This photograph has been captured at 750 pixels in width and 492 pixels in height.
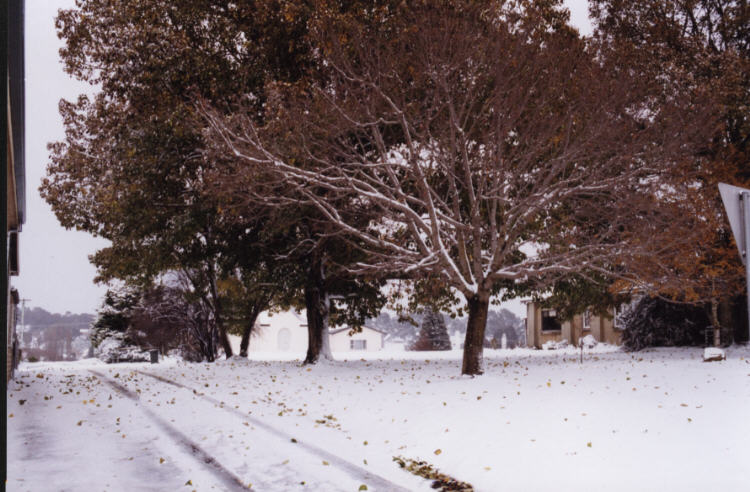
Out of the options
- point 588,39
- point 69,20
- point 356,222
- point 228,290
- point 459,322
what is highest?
point 69,20

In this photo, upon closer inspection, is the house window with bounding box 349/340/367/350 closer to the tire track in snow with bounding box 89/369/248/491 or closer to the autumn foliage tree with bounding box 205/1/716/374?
the autumn foliage tree with bounding box 205/1/716/374

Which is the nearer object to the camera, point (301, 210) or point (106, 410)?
point (106, 410)

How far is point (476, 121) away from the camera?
47.0 ft

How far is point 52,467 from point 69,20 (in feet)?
45.5

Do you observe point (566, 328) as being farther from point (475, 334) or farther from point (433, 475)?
point (433, 475)

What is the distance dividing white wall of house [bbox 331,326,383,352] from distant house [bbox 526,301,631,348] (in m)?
22.5

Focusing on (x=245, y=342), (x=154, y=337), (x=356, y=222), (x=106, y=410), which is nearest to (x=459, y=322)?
(x=154, y=337)

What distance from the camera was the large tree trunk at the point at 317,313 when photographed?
66.7 ft

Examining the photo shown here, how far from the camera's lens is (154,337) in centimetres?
3728

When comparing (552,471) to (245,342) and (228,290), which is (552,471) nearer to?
(228,290)

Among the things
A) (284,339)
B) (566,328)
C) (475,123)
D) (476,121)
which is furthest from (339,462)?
(284,339)

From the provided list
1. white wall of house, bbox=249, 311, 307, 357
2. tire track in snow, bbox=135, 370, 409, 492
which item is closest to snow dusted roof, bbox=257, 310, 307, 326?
white wall of house, bbox=249, 311, 307, 357

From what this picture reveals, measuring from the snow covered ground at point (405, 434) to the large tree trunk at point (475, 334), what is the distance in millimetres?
894

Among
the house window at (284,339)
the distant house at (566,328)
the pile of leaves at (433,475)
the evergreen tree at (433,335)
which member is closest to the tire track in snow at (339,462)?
the pile of leaves at (433,475)
